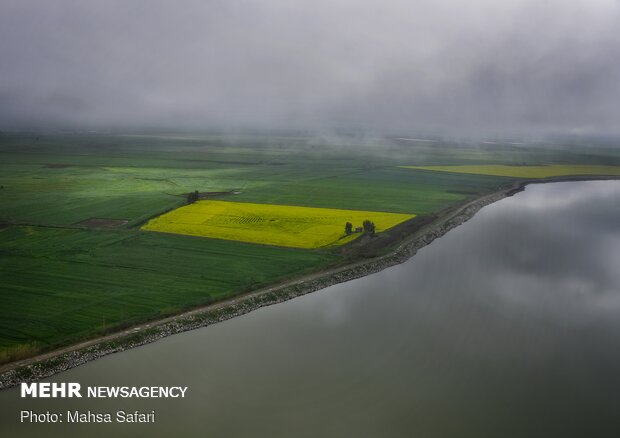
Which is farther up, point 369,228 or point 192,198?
point 192,198

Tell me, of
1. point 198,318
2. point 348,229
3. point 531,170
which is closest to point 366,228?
point 348,229

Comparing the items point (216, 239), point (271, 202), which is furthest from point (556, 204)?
point (216, 239)

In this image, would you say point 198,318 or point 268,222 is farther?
point 268,222

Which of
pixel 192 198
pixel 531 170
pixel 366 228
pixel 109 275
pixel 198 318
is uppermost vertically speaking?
pixel 531 170

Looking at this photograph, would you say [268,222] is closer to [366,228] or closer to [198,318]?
[366,228]

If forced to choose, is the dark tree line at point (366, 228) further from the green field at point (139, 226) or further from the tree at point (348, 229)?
the green field at point (139, 226)

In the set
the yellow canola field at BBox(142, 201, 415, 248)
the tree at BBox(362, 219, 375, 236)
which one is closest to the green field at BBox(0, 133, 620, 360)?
the yellow canola field at BBox(142, 201, 415, 248)

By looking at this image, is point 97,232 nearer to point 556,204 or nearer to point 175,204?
point 175,204
